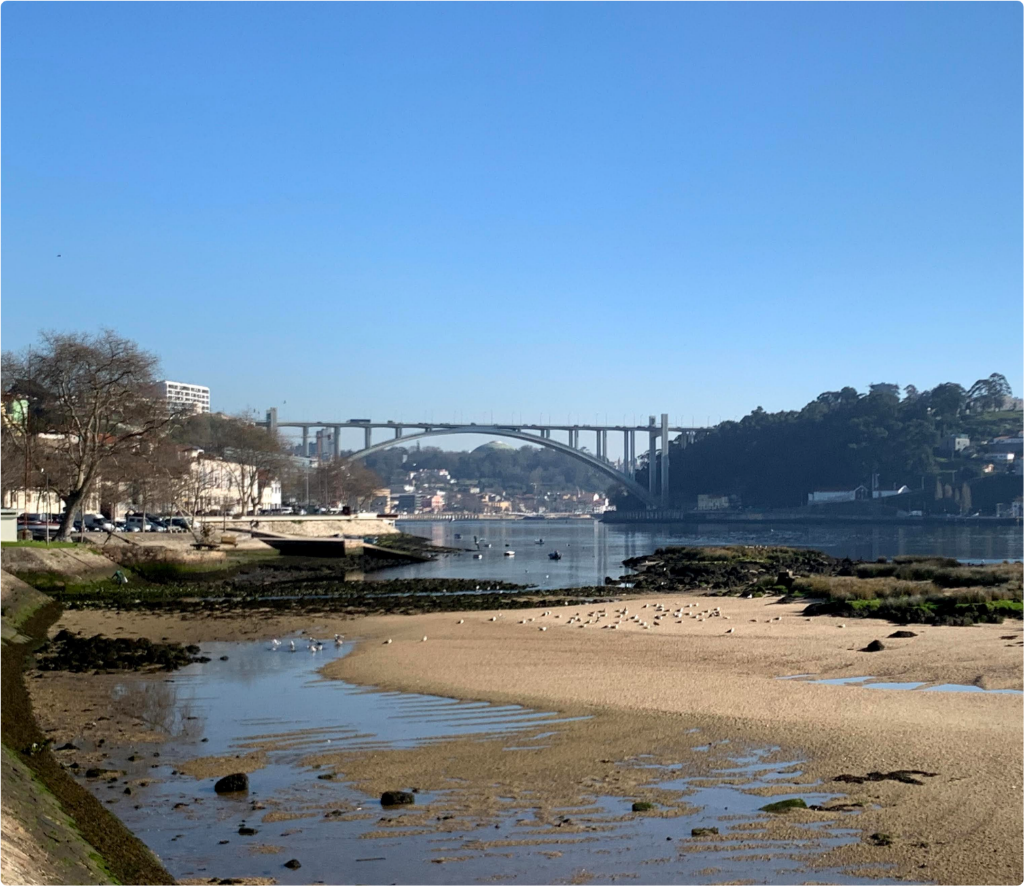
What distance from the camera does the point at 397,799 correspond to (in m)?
6.81

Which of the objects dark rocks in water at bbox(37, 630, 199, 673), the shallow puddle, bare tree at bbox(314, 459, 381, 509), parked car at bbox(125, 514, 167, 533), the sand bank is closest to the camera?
the shallow puddle

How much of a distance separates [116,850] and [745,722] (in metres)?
5.19

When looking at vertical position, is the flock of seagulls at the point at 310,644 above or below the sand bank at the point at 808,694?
below

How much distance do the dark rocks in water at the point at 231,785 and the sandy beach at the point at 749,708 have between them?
77cm

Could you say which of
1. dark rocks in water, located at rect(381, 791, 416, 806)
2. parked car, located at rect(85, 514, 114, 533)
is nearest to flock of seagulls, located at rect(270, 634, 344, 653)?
dark rocks in water, located at rect(381, 791, 416, 806)

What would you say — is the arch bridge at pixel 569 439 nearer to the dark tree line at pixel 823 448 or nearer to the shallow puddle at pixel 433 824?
the dark tree line at pixel 823 448

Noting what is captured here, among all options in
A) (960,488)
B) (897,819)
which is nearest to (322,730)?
(897,819)

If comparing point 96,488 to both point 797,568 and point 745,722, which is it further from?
point 745,722

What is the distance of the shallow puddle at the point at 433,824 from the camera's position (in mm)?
5633

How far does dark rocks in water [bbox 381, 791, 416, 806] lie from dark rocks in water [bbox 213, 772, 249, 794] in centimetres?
99

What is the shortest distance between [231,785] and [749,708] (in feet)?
14.9

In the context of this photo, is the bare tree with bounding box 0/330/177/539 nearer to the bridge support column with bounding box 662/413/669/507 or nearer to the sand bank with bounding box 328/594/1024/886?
the sand bank with bounding box 328/594/1024/886

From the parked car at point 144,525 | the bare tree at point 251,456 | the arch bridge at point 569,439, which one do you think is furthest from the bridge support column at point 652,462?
the parked car at point 144,525

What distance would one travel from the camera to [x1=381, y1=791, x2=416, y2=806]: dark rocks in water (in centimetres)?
678
